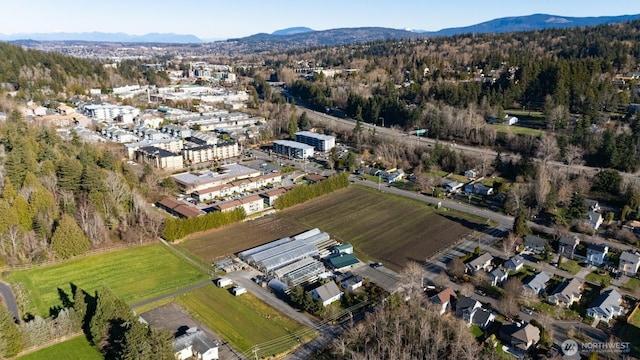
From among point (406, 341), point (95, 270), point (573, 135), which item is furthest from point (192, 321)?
point (573, 135)

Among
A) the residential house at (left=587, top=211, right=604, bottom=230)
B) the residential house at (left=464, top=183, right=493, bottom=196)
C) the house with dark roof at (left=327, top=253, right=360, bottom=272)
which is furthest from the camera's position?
the residential house at (left=464, top=183, right=493, bottom=196)

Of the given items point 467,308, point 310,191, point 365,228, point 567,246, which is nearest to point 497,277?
point 467,308

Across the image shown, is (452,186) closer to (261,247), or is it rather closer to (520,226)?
(520,226)

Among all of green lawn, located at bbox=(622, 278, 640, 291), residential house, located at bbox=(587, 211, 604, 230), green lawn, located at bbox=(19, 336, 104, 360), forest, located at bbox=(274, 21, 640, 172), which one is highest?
forest, located at bbox=(274, 21, 640, 172)

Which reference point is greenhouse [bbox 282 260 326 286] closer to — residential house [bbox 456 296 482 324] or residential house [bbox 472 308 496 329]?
residential house [bbox 456 296 482 324]

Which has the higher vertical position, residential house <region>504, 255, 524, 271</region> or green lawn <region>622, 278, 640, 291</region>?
residential house <region>504, 255, 524, 271</region>

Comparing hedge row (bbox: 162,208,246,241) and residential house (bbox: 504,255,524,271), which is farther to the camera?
hedge row (bbox: 162,208,246,241)

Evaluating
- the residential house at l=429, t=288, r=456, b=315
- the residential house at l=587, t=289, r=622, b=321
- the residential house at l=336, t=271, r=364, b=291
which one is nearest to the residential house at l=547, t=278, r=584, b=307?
the residential house at l=587, t=289, r=622, b=321

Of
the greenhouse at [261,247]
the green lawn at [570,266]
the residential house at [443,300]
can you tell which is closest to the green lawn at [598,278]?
the green lawn at [570,266]
